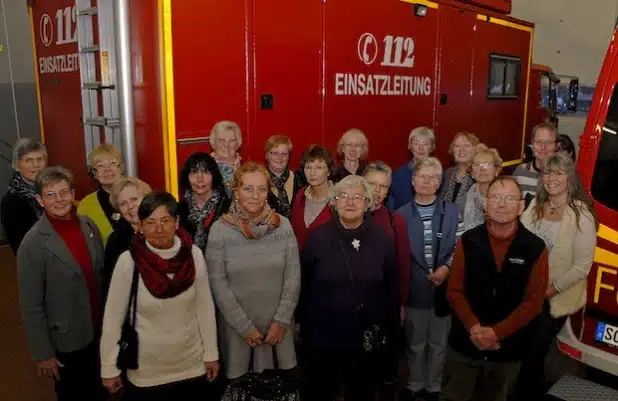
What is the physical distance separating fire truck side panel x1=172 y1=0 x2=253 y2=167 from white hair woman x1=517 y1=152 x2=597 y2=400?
6.95 ft

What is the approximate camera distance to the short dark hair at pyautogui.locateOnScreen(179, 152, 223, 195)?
3.23m

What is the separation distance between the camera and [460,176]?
4.13 metres

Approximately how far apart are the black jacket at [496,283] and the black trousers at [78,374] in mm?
1871

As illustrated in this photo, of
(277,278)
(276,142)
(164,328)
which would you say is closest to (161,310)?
(164,328)

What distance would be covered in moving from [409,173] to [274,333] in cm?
193

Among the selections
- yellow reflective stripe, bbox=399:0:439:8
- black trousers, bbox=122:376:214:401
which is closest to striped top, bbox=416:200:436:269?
black trousers, bbox=122:376:214:401

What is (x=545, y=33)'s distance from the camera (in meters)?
11.3

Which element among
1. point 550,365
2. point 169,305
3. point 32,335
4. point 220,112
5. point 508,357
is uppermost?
point 220,112

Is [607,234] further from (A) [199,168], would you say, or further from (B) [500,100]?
(B) [500,100]

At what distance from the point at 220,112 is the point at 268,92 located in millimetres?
498

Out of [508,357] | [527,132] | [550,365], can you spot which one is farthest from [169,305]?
[527,132]

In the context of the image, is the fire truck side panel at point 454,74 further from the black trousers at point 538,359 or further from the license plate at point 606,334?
the license plate at point 606,334

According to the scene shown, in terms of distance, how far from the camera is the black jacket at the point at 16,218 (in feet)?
10.5

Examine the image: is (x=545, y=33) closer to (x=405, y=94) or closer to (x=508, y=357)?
(x=405, y=94)
